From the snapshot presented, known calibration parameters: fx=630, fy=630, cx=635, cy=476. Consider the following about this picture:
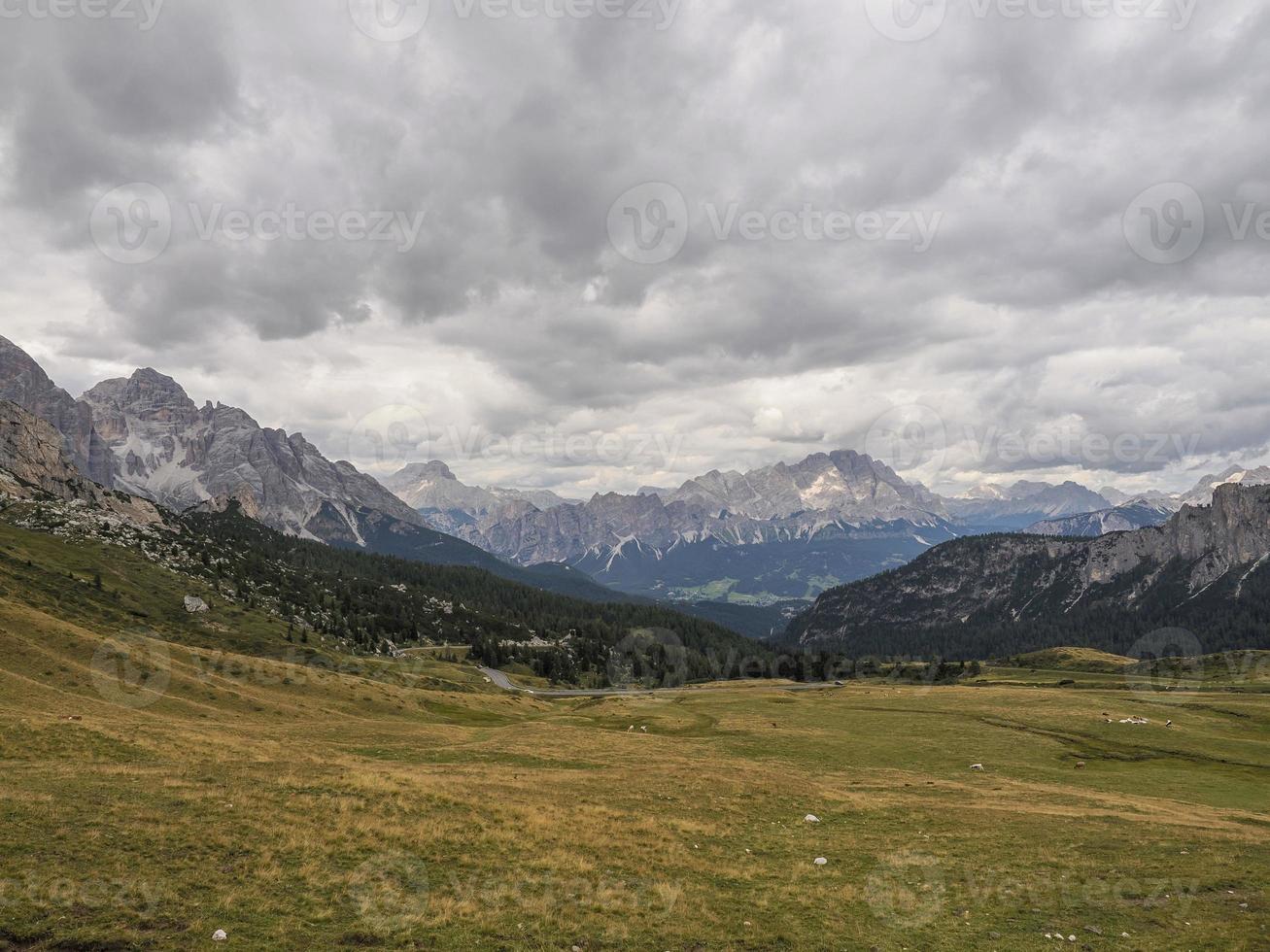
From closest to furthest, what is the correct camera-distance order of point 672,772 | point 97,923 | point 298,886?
1. point 97,923
2. point 298,886
3. point 672,772

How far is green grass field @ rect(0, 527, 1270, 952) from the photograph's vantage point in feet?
64.3

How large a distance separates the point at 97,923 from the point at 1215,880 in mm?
41055

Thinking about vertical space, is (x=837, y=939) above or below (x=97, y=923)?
below

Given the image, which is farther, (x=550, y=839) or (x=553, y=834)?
(x=553, y=834)

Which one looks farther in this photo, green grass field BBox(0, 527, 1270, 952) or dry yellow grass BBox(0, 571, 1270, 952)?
green grass field BBox(0, 527, 1270, 952)

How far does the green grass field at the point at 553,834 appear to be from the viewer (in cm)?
1961

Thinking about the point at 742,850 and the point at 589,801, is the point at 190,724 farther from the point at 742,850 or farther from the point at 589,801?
the point at 742,850

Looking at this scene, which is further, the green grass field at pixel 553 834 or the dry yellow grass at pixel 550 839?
the green grass field at pixel 553 834

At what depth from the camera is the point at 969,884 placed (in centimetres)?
2702

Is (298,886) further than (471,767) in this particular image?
No

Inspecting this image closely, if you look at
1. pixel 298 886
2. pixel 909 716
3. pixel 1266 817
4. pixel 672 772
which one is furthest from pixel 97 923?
pixel 909 716

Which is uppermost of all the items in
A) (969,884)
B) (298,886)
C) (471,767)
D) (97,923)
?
(97,923)

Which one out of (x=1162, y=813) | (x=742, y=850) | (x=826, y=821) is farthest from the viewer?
(x=1162, y=813)

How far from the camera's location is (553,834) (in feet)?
95.9
